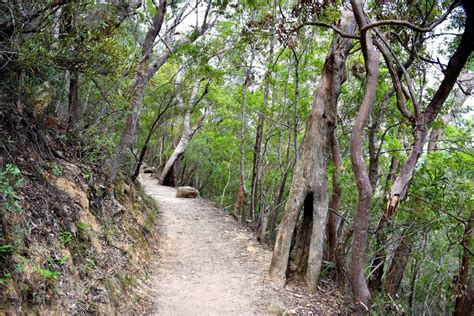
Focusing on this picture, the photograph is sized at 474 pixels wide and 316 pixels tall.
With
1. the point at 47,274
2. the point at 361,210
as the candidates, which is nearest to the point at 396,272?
the point at 361,210

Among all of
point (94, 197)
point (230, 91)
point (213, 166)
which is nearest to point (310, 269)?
point (94, 197)

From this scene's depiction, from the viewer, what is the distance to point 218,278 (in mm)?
5957

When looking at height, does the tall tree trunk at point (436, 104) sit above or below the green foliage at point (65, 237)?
above

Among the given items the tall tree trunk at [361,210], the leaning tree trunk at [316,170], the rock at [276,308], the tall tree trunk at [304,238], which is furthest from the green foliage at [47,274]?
the tall tree trunk at [304,238]

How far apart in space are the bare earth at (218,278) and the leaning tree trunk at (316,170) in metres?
0.39

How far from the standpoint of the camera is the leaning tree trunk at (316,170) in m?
5.96

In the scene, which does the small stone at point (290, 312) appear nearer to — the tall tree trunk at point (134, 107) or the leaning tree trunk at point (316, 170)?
the leaning tree trunk at point (316, 170)

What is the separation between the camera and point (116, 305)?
3.81m

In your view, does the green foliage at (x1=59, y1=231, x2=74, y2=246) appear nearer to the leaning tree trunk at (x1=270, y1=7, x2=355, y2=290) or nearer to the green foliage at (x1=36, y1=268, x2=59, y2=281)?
the green foliage at (x1=36, y1=268, x2=59, y2=281)

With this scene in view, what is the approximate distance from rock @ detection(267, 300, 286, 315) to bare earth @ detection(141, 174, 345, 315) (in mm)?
76

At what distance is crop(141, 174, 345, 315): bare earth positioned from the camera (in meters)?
4.93

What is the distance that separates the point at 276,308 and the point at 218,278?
136 centimetres

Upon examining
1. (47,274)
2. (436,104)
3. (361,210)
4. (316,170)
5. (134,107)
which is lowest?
(47,274)

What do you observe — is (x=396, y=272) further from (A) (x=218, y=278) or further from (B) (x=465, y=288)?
(A) (x=218, y=278)
